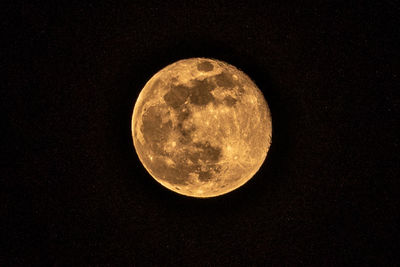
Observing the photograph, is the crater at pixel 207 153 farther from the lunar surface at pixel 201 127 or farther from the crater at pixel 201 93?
the crater at pixel 201 93

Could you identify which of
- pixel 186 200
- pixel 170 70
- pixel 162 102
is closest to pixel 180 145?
pixel 162 102

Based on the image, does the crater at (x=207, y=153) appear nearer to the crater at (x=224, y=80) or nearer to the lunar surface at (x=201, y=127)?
the lunar surface at (x=201, y=127)

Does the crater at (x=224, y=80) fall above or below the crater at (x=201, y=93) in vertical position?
above

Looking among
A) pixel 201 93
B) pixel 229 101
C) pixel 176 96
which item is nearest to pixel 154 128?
pixel 176 96

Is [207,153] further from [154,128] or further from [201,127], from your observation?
[154,128]

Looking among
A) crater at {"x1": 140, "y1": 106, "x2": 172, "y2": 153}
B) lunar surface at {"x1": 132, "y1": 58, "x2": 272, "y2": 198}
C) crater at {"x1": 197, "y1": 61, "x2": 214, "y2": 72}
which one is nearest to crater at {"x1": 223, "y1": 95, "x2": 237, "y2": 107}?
lunar surface at {"x1": 132, "y1": 58, "x2": 272, "y2": 198}

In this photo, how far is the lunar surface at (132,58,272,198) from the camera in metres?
1.89

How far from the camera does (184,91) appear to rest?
1.92 metres

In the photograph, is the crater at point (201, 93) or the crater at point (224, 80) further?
the crater at point (224, 80)

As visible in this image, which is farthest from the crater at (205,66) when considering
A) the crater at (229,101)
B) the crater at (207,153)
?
the crater at (207,153)

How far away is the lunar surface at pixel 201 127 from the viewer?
6.19 ft

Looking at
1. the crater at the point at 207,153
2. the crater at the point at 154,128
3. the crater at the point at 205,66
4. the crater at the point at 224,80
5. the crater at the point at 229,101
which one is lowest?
the crater at the point at 207,153

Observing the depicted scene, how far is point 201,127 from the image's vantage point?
1.87 m

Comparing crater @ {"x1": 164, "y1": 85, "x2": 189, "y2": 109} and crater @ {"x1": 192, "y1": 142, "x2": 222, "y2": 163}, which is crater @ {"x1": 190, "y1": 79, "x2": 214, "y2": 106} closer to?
crater @ {"x1": 164, "y1": 85, "x2": 189, "y2": 109}
